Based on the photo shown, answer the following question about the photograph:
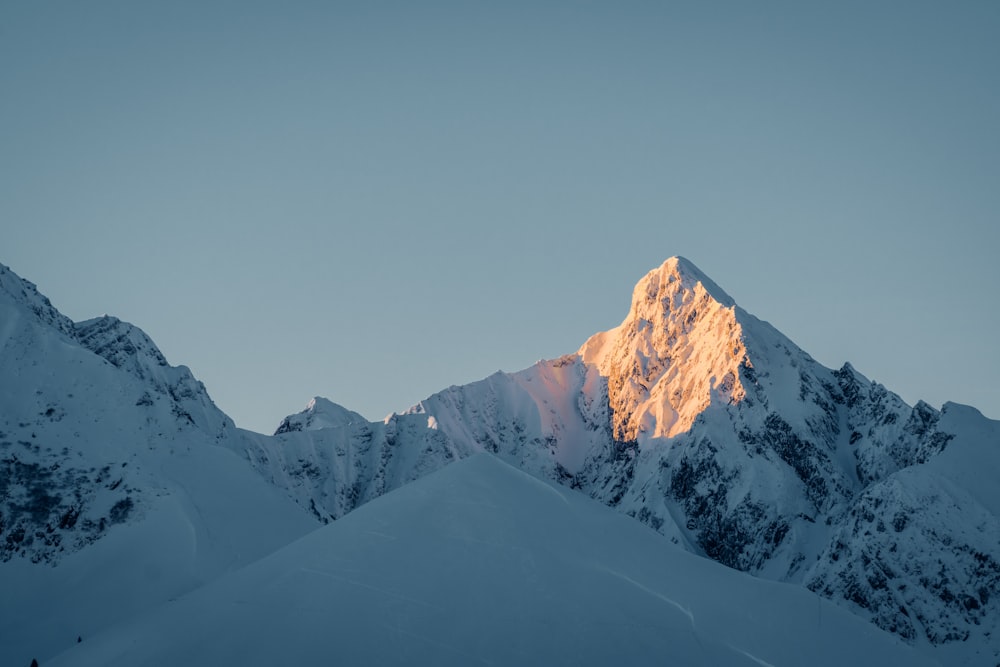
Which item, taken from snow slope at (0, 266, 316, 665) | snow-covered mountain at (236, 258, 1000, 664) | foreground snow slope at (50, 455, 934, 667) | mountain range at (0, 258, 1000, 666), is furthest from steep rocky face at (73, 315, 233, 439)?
foreground snow slope at (50, 455, 934, 667)

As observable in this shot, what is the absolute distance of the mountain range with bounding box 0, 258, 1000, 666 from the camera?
48.3 meters

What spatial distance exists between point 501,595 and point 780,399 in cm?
14752

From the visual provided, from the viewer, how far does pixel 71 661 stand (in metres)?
48.3

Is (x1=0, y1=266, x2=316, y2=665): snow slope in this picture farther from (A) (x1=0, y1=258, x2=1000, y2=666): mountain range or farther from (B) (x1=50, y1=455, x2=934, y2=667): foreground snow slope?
(B) (x1=50, y1=455, x2=934, y2=667): foreground snow slope

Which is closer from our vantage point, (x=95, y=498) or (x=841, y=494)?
(x=95, y=498)

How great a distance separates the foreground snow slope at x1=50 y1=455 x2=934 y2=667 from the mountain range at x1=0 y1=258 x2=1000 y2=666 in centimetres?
16

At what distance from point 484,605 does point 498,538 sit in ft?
22.6

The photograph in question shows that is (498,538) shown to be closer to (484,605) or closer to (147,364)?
(484,605)

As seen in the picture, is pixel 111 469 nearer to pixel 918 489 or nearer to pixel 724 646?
pixel 724 646

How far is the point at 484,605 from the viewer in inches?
1929

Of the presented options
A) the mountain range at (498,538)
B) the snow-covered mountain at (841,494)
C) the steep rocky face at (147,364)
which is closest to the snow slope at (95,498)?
the mountain range at (498,538)

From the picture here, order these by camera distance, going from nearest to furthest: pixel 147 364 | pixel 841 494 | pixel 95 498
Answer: pixel 95 498 → pixel 147 364 → pixel 841 494

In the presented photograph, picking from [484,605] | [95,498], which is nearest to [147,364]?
[95,498]

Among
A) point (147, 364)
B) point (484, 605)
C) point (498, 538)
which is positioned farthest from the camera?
point (147, 364)
